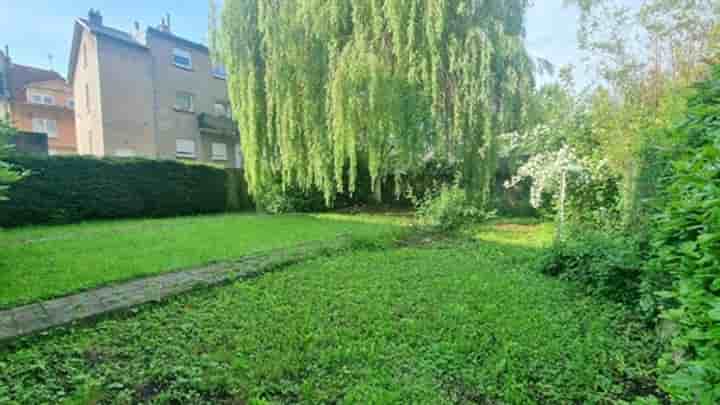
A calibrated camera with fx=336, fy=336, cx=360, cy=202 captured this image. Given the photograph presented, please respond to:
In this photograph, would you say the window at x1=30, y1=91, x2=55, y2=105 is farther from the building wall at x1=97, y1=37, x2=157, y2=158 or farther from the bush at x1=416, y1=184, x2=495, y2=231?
the bush at x1=416, y1=184, x2=495, y2=231

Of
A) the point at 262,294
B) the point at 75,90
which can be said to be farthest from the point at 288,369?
the point at 75,90

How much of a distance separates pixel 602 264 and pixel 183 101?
53.0 ft

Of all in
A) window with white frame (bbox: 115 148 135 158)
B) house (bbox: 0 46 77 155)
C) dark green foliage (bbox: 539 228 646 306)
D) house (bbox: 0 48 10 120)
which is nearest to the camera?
dark green foliage (bbox: 539 228 646 306)

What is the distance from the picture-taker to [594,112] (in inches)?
248

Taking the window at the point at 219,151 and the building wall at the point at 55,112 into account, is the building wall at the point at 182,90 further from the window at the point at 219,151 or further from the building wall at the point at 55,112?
the building wall at the point at 55,112

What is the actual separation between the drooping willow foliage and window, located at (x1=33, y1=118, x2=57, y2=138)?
18816mm

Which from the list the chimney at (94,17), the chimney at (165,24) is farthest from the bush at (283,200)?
the chimney at (165,24)

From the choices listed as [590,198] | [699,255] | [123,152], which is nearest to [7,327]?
[699,255]

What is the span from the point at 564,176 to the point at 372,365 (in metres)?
5.42

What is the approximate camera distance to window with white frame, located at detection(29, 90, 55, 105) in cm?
1962

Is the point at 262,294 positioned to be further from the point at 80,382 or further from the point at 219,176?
the point at 219,176

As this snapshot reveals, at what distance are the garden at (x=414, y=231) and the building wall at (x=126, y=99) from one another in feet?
17.3

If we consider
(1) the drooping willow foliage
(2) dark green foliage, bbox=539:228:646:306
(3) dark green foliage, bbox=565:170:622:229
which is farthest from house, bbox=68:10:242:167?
(2) dark green foliage, bbox=539:228:646:306

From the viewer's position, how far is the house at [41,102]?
61.1ft
